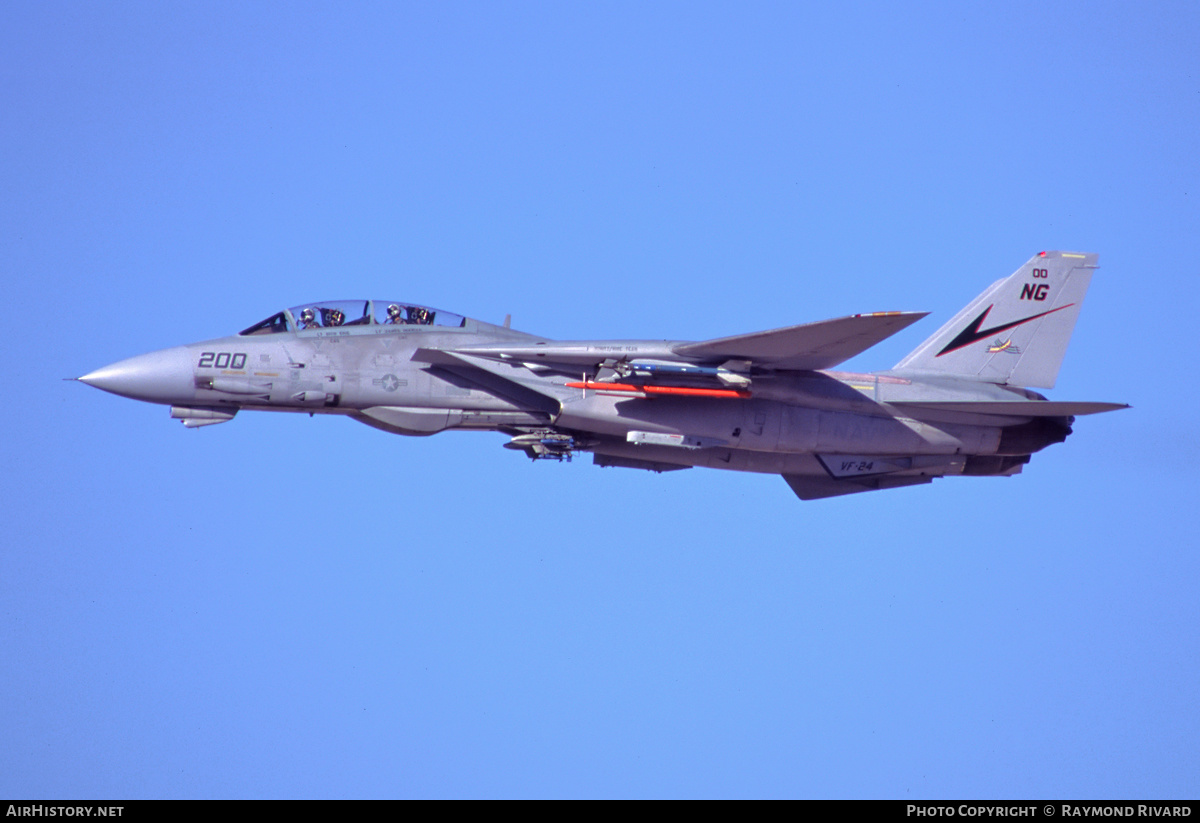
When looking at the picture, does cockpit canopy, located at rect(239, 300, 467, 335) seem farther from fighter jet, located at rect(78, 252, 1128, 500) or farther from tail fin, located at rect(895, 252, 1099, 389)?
tail fin, located at rect(895, 252, 1099, 389)

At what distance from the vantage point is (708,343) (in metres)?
17.8

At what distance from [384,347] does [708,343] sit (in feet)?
13.8

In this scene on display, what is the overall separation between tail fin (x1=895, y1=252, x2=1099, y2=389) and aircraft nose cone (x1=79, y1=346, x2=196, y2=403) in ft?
32.4

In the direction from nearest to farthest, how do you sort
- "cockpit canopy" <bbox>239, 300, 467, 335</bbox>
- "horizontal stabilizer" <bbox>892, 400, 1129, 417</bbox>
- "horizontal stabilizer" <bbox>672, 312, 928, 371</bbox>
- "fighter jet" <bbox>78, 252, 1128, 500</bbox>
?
"horizontal stabilizer" <bbox>672, 312, 928, 371</bbox> → "fighter jet" <bbox>78, 252, 1128, 500</bbox> → "cockpit canopy" <bbox>239, 300, 467, 335</bbox> → "horizontal stabilizer" <bbox>892, 400, 1129, 417</bbox>

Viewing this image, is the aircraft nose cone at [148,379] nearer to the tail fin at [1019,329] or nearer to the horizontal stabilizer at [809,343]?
the horizontal stabilizer at [809,343]

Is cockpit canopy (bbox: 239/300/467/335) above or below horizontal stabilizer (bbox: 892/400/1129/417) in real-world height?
above

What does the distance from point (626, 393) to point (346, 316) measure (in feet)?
12.6

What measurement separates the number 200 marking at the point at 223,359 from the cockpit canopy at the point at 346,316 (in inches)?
19.3

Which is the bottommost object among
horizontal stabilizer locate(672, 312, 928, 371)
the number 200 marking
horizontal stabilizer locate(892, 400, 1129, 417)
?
horizontal stabilizer locate(892, 400, 1129, 417)

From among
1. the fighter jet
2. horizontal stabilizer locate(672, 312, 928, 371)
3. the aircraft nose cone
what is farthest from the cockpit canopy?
horizontal stabilizer locate(672, 312, 928, 371)

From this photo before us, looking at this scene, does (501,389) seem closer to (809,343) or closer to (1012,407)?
(809,343)

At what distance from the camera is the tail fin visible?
20781 mm

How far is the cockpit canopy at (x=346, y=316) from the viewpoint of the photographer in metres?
18.6
